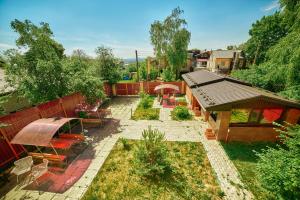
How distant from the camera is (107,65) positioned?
18906 mm

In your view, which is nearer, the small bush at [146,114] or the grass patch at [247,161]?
the grass patch at [247,161]

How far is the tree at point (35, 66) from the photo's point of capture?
9.50 meters

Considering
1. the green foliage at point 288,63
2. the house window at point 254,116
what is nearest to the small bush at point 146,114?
the house window at point 254,116

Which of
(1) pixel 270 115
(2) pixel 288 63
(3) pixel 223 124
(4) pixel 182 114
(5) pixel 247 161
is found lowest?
(5) pixel 247 161

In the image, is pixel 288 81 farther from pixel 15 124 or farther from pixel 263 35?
pixel 263 35

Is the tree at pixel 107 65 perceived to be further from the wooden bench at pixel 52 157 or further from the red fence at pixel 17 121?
the wooden bench at pixel 52 157

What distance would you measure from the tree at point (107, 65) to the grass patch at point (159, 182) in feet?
42.9

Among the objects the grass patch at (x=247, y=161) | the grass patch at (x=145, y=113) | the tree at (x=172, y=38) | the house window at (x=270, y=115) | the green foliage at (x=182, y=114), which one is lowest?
the grass patch at (x=247, y=161)

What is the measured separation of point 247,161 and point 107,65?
17.6m

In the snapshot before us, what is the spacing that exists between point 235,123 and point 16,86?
50.2ft

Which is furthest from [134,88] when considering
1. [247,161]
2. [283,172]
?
[283,172]

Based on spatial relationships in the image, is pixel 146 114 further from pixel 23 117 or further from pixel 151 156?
pixel 23 117

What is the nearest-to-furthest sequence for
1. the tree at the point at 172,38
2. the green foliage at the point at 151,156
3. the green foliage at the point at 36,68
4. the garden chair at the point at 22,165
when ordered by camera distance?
the garden chair at the point at 22,165
the green foliage at the point at 151,156
the green foliage at the point at 36,68
the tree at the point at 172,38

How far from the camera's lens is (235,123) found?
30.2ft
